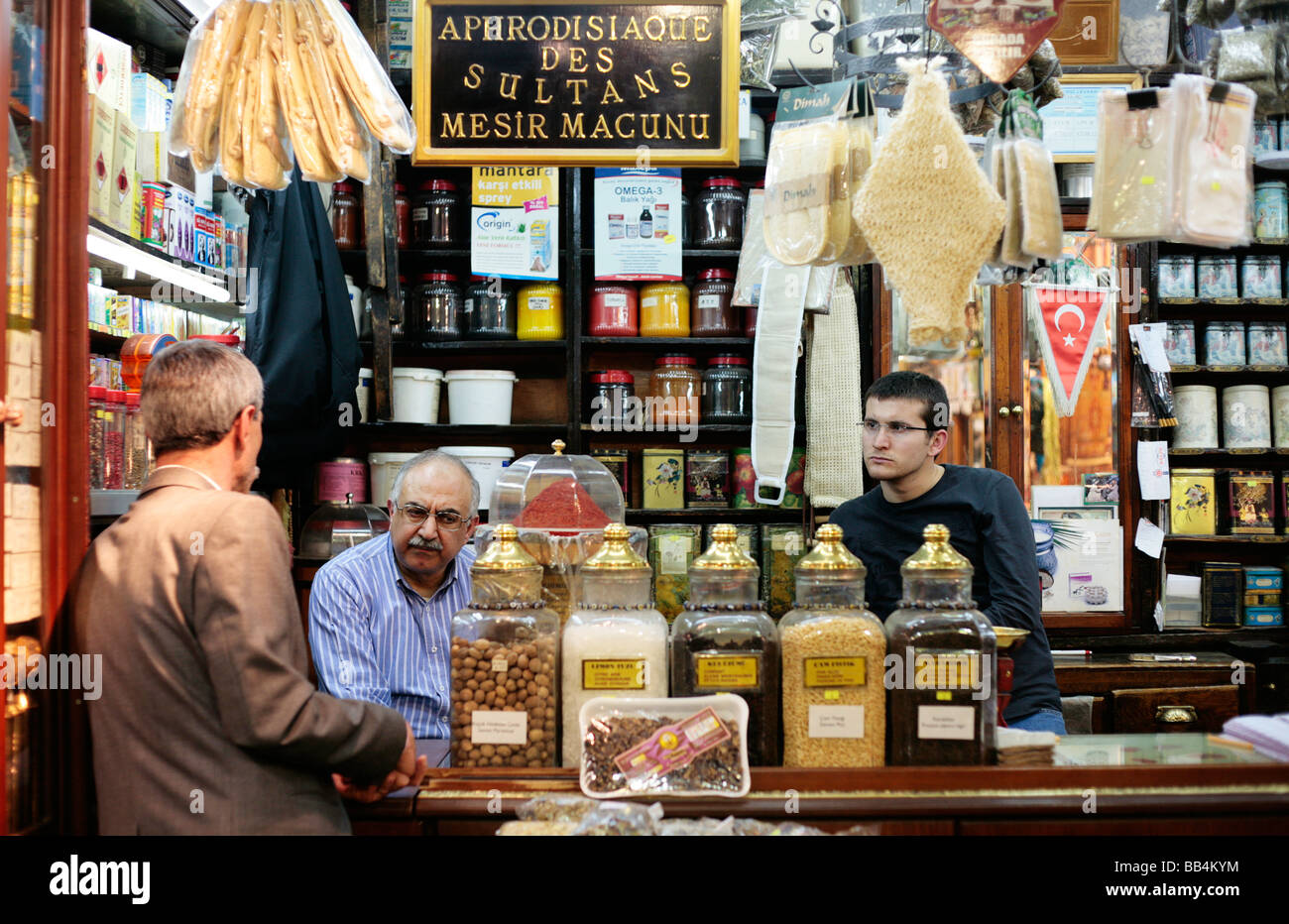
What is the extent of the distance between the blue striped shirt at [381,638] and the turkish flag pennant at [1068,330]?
2.50 meters

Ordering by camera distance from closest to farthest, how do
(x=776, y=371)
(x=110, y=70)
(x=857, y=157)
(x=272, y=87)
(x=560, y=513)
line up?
1. (x=857, y=157)
2. (x=272, y=87)
3. (x=560, y=513)
4. (x=110, y=70)
5. (x=776, y=371)

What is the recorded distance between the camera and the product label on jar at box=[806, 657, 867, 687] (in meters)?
1.51

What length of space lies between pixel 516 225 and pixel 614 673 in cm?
266

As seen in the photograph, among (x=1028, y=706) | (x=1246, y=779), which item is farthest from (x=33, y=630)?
(x=1028, y=706)

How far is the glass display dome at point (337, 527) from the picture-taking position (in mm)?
3711

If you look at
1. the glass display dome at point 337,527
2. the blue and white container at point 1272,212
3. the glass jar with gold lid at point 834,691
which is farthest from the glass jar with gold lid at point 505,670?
the blue and white container at point 1272,212

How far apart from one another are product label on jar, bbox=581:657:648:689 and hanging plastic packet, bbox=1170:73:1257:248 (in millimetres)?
1086

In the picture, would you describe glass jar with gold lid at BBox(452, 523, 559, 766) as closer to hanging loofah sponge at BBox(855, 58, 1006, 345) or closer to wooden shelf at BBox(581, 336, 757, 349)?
hanging loofah sponge at BBox(855, 58, 1006, 345)

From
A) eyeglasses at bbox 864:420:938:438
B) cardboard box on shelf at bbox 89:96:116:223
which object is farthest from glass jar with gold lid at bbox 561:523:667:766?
cardboard box on shelf at bbox 89:96:116:223

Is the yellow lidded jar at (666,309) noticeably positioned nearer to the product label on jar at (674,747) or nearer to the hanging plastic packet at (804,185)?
the hanging plastic packet at (804,185)

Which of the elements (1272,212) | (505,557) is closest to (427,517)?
(505,557)

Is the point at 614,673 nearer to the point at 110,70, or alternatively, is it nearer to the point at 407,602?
the point at 407,602

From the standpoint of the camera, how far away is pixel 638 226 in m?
3.89
